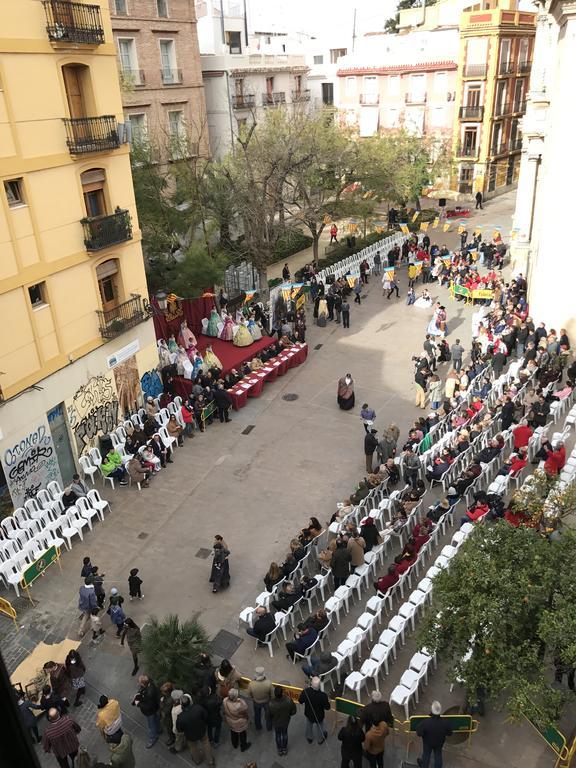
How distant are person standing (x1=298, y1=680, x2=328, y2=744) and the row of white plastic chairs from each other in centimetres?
699

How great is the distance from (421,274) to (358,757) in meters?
26.1

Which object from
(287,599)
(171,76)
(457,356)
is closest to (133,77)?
(171,76)

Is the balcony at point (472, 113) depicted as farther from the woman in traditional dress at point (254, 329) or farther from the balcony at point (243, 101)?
the woman in traditional dress at point (254, 329)

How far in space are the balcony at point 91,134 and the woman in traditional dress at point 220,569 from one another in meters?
10.5

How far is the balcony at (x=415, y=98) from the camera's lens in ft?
164

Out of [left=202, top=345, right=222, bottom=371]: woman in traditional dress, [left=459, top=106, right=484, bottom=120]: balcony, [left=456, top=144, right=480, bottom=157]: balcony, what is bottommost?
[left=202, top=345, right=222, bottom=371]: woman in traditional dress

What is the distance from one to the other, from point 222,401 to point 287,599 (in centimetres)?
901

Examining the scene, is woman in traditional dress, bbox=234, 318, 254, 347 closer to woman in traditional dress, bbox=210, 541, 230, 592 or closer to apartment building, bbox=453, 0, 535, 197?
woman in traditional dress, bbox=210, 541, 230, 592

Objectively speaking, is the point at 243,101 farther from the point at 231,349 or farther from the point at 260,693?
the point at 260,693

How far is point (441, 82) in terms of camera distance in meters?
48.8

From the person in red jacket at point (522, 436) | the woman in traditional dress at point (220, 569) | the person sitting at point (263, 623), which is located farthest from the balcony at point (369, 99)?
the person sitting at point (263, 623)

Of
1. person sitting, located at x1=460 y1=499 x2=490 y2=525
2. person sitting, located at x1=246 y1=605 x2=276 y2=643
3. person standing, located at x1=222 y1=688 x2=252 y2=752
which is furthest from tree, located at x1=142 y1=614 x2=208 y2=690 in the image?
person sitting, located at x1=460 y1=499 x2=490 y2=525

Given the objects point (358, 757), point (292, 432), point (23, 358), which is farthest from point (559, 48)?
point (358, 757)

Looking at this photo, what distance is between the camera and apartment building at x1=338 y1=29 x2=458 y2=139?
4888 centimetres
